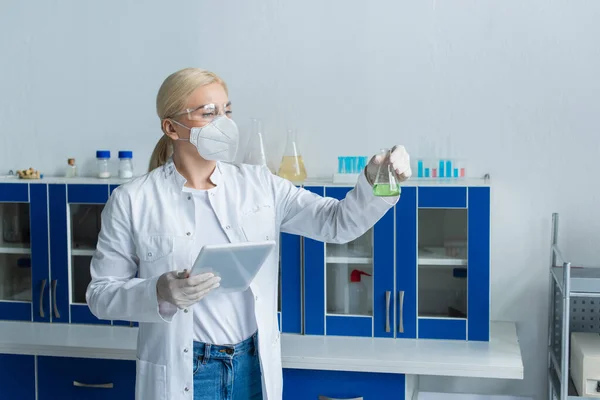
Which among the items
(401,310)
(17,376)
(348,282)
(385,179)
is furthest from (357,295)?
(17,376)

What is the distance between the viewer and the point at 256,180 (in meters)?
2.05

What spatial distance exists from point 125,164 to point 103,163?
111mm

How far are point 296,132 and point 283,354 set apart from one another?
0.90 meters

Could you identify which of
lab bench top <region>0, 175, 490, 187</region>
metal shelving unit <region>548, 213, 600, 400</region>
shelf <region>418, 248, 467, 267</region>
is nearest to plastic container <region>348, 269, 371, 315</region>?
shelf <region>418, 248, 467, 267</region>

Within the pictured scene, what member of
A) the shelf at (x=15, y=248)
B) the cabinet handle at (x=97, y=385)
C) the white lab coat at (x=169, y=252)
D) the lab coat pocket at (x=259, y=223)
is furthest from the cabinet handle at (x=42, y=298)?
the lab coat pocket at (x=259, y=223)

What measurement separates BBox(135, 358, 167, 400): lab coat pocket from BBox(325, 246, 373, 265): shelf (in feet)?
3.08

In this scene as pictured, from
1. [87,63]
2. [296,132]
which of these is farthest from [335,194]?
[87,63]

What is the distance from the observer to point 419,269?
2619 millimetres

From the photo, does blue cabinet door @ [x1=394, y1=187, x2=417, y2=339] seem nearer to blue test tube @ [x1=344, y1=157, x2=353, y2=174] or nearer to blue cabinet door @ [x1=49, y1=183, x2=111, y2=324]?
Result: blue test tube @ [x1=344, y1=157, x2=353, y2=174]

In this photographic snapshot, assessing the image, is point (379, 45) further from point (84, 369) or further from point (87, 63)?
point (84, 369)

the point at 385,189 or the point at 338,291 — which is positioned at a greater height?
the point at 385,189

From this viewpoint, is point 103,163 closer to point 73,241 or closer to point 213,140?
point 73,241

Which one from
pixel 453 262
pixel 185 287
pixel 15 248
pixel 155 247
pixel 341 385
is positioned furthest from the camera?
pixel 15 248

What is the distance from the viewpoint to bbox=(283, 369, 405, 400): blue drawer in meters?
2.45
